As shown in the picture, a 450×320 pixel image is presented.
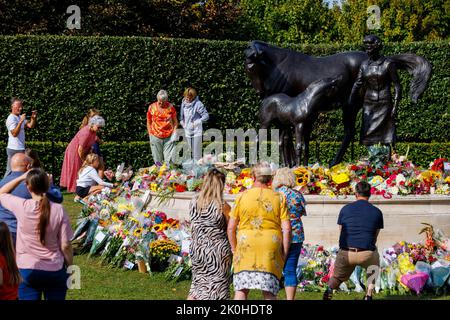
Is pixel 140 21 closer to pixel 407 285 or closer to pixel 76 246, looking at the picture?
pixel 76 246

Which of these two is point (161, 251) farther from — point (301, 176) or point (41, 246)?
point (41, 246)

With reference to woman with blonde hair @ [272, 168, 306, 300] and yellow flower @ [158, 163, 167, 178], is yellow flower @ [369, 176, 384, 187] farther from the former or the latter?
yellow flower @ [158, 163, 167, 178]

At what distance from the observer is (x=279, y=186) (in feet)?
26.0

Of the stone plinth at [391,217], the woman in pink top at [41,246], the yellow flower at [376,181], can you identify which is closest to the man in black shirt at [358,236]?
the stone plinth at [391,217]

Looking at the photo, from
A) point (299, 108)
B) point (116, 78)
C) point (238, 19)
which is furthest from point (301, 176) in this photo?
point (238, 19)

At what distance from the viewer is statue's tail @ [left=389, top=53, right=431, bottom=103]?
38.8 ft

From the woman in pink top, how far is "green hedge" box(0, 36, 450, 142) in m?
12.5

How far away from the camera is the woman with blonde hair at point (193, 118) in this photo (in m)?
15.4

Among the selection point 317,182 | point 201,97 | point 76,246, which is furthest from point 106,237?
point 201,97

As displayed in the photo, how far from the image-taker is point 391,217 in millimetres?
10023

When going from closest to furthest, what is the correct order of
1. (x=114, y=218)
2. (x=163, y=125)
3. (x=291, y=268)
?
(x=291, y=268) → (x=114, y=218) → (x=163, y=125)

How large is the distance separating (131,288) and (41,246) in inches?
110

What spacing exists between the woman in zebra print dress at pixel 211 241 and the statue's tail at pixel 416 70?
18.7 feet
